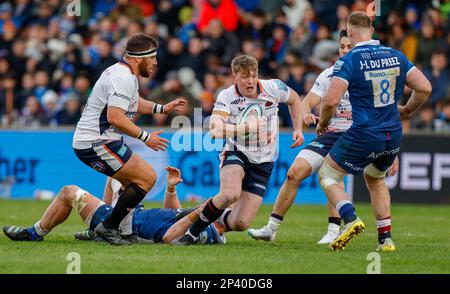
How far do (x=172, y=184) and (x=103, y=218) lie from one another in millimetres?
892

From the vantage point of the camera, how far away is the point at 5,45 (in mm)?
23031

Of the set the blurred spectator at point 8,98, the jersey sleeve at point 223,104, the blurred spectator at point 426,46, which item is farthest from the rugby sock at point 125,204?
the blurred spectator at point 8,98

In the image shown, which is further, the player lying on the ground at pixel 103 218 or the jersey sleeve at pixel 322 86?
the jersey sleeve at pixel 322 86

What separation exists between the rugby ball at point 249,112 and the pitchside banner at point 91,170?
6849 millimetres

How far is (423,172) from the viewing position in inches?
701

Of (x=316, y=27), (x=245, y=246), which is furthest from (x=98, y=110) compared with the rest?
(x=316, y=27)

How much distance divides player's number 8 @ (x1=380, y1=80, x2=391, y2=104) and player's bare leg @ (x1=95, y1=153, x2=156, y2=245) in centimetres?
246

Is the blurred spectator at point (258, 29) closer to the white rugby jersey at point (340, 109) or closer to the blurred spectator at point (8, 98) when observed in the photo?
the blurred spectator at point (8, 98)

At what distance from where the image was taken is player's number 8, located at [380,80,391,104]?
9.80 m

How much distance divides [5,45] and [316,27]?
7.25 metres

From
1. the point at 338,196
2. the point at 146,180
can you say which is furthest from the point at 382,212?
the point at 146,180

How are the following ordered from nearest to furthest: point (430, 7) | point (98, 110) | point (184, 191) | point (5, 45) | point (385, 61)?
point (385, 61) < point (98, 110) < point (184, 191) < point (430, 7) < point (5, 45)

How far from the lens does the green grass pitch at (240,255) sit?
862 centimetres

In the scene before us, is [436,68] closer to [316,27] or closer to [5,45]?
[316,27]
